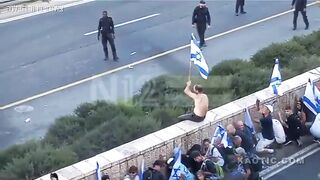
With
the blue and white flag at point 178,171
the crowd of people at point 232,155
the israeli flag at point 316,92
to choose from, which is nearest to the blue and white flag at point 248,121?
the crowd of people at point 232,155

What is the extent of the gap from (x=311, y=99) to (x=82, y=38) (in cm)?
990

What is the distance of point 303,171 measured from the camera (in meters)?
14.3

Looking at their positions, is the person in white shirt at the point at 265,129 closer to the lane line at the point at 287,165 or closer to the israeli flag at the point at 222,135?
the lane line at the point at 287,165

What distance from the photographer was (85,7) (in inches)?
1045

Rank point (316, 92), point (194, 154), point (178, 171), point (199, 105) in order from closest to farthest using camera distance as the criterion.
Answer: point (178, 171), point (194, 154), point (199, 105), point (316, 92)

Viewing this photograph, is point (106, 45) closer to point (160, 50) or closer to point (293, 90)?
point (160, 50)

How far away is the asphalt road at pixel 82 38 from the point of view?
20.9 metres

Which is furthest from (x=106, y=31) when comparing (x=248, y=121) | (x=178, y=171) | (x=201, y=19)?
(x=178, y=171)

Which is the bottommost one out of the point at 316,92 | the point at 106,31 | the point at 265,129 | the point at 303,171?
the point at 303,171

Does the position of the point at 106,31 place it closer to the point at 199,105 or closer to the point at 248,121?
the point at 248,121

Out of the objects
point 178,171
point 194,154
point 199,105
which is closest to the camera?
point 178,171

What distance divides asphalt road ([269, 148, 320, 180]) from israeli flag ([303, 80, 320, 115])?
103 centimetres

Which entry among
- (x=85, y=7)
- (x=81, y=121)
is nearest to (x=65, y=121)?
(x=81, y=121)

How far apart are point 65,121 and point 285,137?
425 centimetres
